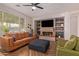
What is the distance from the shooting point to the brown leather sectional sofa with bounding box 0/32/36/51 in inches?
115

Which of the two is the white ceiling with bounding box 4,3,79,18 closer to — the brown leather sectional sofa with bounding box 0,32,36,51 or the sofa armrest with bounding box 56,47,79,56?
the brown leather sectional sofa with bounding box 0,32,36,51

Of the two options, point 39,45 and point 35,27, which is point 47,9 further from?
point 39,45

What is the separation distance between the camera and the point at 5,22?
279cm

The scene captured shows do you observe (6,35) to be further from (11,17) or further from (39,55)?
(39,55)

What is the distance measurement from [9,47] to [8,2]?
1.28m

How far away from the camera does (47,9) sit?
9.39 feet

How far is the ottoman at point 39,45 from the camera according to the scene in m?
2.88

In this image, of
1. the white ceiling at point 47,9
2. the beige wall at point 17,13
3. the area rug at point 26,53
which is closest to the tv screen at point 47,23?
the white ceiling at point 47,9

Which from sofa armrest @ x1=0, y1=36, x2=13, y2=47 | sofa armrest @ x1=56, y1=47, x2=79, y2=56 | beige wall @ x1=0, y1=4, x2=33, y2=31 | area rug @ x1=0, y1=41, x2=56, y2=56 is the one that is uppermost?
beige wall @ x1=0, y1=4, x2=33, y2=31

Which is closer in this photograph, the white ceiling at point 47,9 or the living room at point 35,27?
the white ceiling at point 47,9

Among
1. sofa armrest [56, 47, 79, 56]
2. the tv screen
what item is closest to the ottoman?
the tv screen

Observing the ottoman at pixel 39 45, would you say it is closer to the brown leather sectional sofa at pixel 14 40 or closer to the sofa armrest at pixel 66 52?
the brown leather sectional sofa at pixel 14 40

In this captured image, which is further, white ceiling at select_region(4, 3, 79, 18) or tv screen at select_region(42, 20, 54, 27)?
tv screen at select_region(42, 20, 54, 27)

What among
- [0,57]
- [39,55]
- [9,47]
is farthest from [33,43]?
[0,57]
